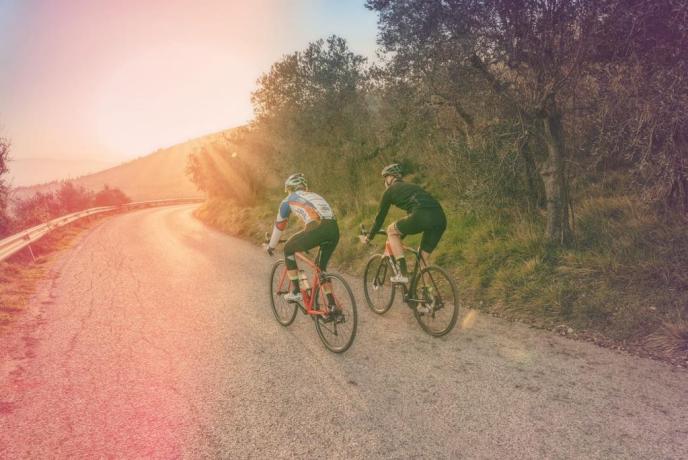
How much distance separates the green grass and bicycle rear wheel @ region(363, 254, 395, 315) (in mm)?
1569

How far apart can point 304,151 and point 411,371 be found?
12.3 meters

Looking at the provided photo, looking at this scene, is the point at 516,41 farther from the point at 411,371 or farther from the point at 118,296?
the point at 118,296

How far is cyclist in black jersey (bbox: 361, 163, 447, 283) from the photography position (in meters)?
5.48

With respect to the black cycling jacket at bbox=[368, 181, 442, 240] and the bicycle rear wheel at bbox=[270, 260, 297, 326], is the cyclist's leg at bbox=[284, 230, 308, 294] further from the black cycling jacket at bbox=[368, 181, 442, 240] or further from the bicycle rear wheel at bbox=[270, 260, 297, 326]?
the black cycling jacket at bbox=[368, 181, 442, 240]

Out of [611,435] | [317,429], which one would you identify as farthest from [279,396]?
[611,435]

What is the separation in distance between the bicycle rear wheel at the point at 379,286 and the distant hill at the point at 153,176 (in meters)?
69.8

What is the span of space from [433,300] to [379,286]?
1.18m

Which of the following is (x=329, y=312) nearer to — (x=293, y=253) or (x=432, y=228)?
(x=293, y=253)

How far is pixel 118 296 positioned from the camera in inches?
316

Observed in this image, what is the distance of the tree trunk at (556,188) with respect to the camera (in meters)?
7.21

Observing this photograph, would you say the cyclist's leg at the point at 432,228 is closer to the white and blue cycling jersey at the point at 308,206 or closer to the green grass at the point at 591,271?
the white and blue cycling jersey at the point at 308,206

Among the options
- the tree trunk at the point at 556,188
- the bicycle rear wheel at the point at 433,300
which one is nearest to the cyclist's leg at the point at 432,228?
the bicycle rear wheel at the point at 433,300

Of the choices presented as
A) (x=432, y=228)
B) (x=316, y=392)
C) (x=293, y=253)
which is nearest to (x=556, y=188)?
(x=432, y=228)

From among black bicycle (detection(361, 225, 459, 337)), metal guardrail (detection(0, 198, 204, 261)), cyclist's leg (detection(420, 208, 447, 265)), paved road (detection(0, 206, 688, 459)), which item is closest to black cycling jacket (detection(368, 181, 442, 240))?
cyclist's leg (detection(420, 208, 447, 265))
